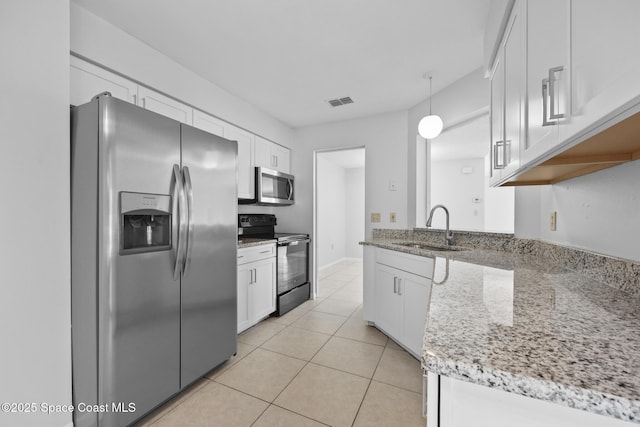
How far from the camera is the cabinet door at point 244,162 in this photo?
290cm

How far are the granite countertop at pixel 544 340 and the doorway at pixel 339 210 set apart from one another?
4.25 metres

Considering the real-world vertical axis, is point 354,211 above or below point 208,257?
above

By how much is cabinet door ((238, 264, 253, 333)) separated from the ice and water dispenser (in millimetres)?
1012

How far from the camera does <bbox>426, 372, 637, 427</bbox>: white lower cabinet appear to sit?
43cm

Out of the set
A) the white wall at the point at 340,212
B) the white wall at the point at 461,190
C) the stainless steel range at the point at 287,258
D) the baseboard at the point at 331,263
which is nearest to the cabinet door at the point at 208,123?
the stainless steel range at the point at 287,258

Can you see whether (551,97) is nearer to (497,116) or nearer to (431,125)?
(497,116)

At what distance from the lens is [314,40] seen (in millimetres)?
1989

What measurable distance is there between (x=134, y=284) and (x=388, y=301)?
201cm

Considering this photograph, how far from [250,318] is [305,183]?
1987 millimetres

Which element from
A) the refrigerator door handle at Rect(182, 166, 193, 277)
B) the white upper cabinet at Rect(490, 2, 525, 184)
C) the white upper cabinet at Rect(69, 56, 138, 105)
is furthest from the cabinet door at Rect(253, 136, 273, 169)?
the white upper cabinet at Rect(490, 2, 525, 184)

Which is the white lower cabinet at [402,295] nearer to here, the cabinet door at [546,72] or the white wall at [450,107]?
the white wall at [450,107]

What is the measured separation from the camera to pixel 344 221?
6.87 m

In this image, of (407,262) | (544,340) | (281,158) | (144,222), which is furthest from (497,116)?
(281,158)

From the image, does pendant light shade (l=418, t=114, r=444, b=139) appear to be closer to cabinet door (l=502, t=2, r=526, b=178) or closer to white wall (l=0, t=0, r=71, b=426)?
cabinet door (l=502, t=2, r=526, b=178)
